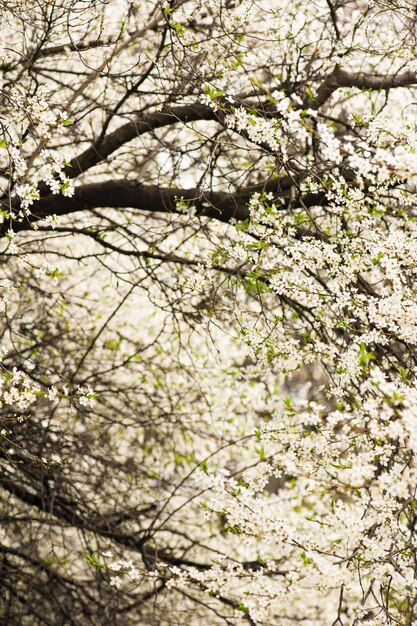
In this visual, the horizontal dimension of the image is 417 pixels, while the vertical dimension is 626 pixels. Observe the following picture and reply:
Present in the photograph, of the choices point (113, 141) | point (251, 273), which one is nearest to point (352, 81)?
point (113, 141)

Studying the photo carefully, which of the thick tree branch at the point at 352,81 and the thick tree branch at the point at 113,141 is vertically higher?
the thick tree branch at the point at 352,81

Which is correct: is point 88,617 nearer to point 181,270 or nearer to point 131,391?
point 131,391

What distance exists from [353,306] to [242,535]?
1.10 m

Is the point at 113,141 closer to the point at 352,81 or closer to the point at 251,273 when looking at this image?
the point at 352,81

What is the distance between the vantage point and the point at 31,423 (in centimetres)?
540

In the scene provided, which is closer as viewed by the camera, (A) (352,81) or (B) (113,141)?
(A) (352,81)

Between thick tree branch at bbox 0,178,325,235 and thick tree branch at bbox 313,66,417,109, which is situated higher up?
thick tree branch at bbox 313,66,417,109

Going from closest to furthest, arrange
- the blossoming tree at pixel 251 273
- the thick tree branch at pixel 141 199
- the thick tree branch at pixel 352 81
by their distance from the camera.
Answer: the blossoming tree at pixel 251 273 < the thick tree branch at pixel 352 81 < the thick tree branch at pixel 141 199

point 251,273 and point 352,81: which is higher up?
point 352,81

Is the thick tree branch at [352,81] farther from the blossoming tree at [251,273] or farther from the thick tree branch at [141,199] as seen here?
the thick tree branch at [141,199]

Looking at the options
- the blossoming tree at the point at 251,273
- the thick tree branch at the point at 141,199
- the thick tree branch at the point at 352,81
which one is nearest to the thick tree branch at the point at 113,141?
the blossoming tree at the point at 251,273

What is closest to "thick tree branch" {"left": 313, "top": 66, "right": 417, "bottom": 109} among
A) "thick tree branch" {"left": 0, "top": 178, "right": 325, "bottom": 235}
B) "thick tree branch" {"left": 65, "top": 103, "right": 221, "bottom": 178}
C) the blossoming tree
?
the blossoming tree

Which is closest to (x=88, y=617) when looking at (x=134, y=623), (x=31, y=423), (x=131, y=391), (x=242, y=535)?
(x=134, y=623)

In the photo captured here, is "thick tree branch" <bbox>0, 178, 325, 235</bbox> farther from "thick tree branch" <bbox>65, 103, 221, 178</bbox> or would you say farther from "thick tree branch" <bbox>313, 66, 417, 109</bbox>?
"thick tree branch" <bbox>313, 66, 417, 109</bbox>
